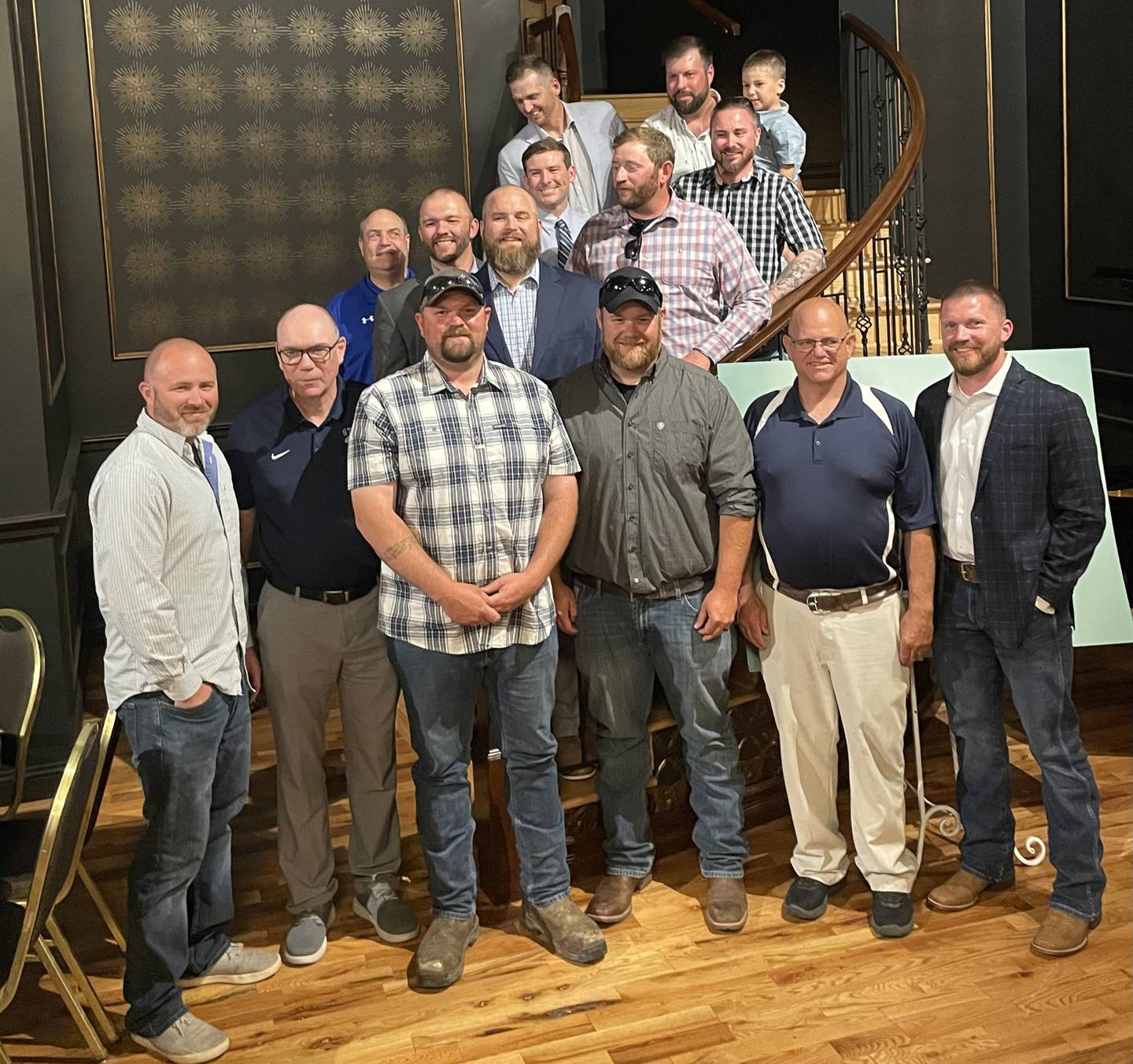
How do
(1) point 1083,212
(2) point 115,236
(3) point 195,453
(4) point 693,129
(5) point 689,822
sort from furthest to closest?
1. (1) point 1083,212
2. (2) point 115,236
3. (4) point 693,129
4. (5) point 689,822
5. (3) point 195,453

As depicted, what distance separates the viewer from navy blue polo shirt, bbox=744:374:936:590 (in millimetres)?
3541

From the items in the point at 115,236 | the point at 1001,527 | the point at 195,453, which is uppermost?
the point at 115,236

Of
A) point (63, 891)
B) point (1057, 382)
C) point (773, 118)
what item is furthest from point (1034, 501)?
point (773, 118)

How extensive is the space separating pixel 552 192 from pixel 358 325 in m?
0.76

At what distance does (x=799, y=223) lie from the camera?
4.57 metres

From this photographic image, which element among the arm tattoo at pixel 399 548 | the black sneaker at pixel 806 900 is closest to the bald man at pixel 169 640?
the arm tattoo at pixel 399 548

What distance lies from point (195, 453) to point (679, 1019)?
1.78m

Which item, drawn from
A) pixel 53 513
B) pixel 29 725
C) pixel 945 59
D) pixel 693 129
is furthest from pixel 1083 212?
pixel 29 725

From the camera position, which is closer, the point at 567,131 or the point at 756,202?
the point at 756,202

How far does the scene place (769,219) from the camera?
15.0 ft

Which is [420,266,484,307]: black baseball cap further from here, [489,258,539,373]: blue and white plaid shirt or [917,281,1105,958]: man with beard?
[917,281,1105,958]: man with beard

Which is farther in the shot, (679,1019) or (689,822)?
(689,822)

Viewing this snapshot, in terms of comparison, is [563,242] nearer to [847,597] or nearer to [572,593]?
[572,593]

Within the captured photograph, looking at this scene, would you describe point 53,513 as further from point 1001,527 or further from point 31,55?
point 1001,527
